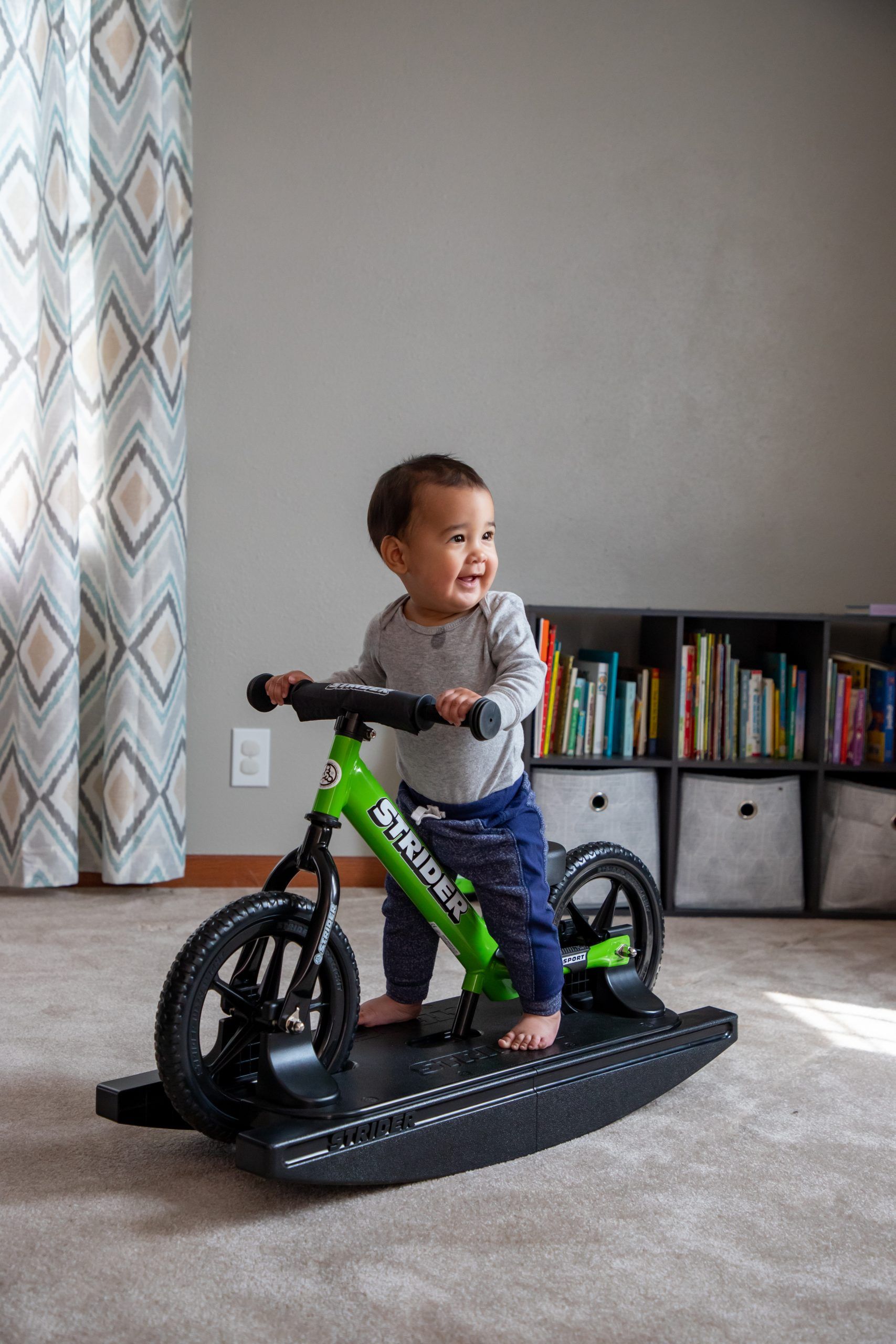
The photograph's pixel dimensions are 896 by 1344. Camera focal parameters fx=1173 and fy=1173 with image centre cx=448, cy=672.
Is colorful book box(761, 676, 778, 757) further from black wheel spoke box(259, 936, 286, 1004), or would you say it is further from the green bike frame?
black wheel spoke box(259, 936, 286, 1004)

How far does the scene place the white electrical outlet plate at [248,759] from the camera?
9.03 ft

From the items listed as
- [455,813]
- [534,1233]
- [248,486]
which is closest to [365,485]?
[248,486]

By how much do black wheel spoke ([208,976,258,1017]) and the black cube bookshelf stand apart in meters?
1.33

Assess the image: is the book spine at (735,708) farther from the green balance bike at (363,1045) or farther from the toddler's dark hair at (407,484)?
the toddler's dark hair at (407,484)

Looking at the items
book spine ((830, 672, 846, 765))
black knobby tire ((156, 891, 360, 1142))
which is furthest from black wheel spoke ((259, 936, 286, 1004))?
book spine ((830, 672, 846, 765))

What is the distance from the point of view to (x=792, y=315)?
285 centimetres

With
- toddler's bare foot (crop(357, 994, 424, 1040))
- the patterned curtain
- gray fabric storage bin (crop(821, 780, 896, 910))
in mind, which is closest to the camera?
toddler's bare foot (crop(357, 994, 424, 1040))

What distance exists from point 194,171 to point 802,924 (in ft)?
7.13

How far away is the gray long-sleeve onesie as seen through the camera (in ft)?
4.94

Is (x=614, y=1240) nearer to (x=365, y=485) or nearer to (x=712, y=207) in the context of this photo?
(x=365, y=485)

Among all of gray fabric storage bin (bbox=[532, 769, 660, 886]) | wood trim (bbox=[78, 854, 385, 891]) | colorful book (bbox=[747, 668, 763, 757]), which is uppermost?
colorful book (bbox=[747, 668, 763, 757])

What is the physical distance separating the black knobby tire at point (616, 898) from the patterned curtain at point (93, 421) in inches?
47.3

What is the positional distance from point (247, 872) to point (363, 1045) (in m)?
1.34

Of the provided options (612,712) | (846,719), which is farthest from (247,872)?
(846,719)
